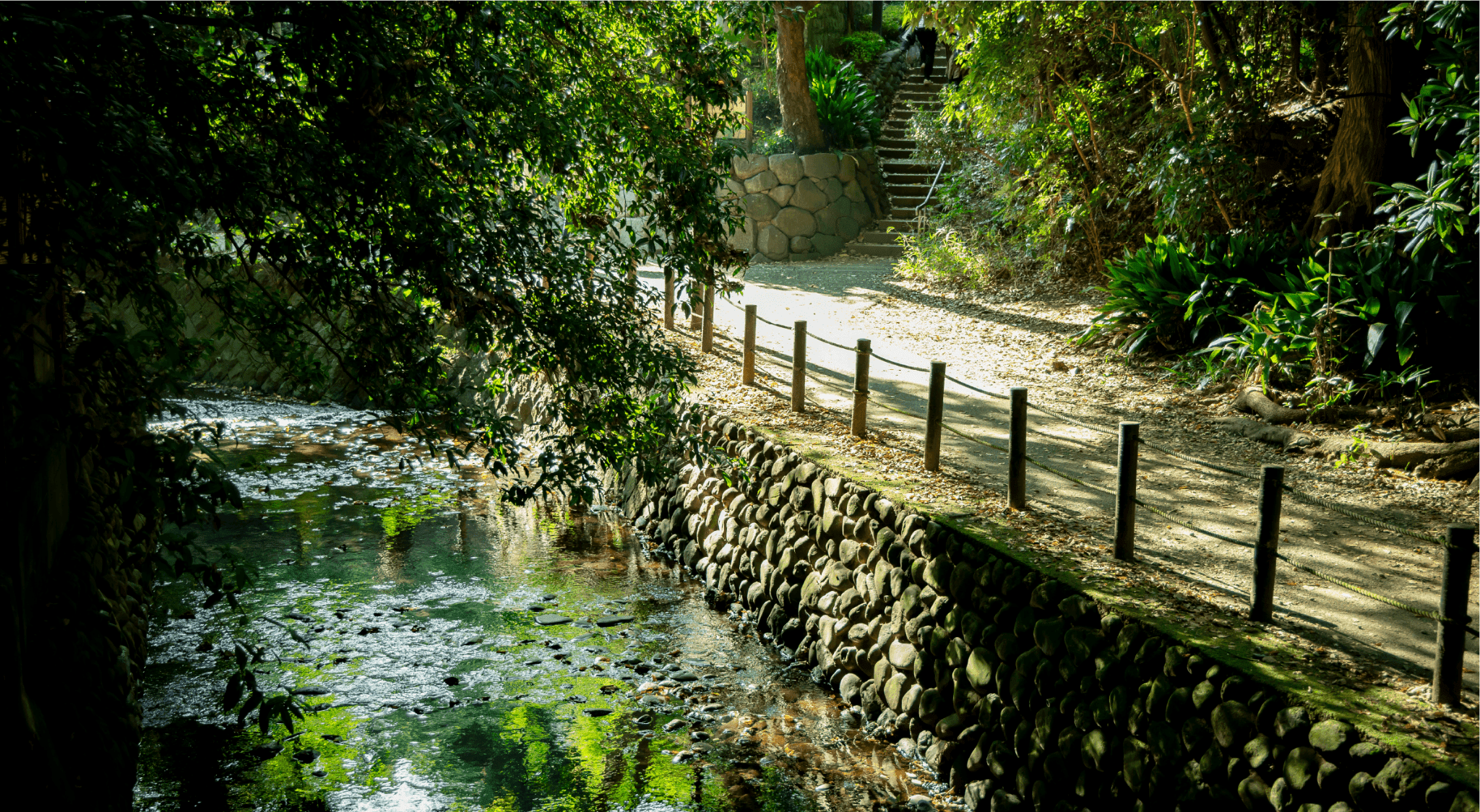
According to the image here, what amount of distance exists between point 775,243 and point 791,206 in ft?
2.48

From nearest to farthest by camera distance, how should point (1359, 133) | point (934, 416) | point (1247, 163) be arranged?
point (934, 416) → point (1359, 133) → point (1247, 163)

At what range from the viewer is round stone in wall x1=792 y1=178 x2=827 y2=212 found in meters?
19.0

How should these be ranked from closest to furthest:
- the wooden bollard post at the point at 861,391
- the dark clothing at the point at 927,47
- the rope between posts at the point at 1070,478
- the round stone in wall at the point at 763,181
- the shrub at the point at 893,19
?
the rope between posts at the point at 1070,478 < the wooden bollard post at the point at 861,391 < the round stone in wall at the point at 763,181 < the dark clothing at the point at 927,47 < the shrub at the point at 893,19

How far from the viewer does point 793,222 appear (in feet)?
62.2

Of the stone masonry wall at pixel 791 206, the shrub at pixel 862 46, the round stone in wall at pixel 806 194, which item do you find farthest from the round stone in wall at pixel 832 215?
the shrub at pixel 862 46

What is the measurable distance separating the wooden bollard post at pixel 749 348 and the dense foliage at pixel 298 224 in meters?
4.11

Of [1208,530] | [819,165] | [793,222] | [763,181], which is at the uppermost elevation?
[819,165]

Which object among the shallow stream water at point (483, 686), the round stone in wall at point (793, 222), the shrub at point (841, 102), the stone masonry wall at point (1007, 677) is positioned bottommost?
the shallow stream water at point (483, 686)

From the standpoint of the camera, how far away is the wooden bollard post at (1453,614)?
393 cm

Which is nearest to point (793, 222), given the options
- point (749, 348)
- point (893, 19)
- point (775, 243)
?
point (775, 243)

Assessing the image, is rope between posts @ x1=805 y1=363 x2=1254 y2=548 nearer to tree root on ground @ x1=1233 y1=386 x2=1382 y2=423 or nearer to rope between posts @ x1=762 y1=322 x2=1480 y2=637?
rope between posts @ x1=762 y1=322 x2=1480 y2=637

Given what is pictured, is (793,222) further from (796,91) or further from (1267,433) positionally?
(1267,433)

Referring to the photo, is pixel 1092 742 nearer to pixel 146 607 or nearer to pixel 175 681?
pixel 175 681

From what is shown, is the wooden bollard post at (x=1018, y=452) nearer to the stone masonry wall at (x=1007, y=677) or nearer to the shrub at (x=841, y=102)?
the stone masonry wall at (x=1007, y=677)
